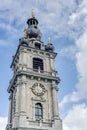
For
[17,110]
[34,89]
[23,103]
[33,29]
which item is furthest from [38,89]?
[33,29]

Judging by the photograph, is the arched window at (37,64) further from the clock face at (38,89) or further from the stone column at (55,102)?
the stone column at (55,102)

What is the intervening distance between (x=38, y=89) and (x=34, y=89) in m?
0.65

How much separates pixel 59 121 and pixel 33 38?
18.0m

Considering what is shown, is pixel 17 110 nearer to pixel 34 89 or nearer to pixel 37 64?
pixel 34 89

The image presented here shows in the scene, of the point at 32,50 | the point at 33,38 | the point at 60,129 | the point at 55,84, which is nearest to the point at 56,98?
the point at 55,84

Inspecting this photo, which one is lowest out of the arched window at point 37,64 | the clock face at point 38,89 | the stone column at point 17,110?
the stone column at point 17,110

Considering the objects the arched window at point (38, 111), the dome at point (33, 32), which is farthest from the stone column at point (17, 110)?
the dome at point (33, 32)

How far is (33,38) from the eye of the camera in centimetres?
5253

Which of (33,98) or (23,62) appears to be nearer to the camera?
(33,98)

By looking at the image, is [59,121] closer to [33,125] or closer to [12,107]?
[33,125]

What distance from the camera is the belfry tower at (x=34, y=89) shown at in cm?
3956

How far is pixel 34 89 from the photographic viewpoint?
141 ft

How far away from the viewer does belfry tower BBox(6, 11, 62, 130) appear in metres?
39.6

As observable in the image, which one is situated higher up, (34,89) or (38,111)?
(34,89)
